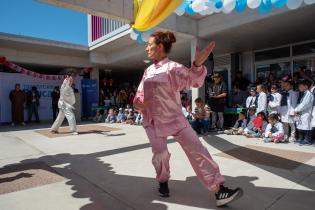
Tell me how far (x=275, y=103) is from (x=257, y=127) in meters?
0.72

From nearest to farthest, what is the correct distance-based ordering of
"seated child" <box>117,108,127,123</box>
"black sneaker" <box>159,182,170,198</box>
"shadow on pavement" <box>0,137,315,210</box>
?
"shadow on pavement" <box>0,137,315,210</box> < "black sneaker" <box>159,182,170,198</box> < "seated child" <box>117,108,127,123</box>

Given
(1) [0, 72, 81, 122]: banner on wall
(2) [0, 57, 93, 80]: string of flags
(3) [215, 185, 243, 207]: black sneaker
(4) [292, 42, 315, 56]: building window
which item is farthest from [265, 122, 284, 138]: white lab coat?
(2) [0, 57, 93, 80]: string of flags

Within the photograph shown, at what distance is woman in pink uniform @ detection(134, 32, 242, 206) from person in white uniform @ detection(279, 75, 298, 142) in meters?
4.17

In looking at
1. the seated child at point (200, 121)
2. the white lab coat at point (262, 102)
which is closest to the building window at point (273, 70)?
the white lab coat at point (262, 102)

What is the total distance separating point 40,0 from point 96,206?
4.31 m

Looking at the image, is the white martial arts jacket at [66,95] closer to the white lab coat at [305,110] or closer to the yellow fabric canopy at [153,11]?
the yellow fabric canopy at [153,11]

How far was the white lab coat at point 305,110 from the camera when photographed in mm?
5539

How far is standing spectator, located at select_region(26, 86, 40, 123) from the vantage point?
11727mm

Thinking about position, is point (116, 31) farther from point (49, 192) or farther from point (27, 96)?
point (49, 192)

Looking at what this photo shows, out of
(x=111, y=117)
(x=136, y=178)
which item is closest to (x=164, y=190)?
(x=136, y=178)

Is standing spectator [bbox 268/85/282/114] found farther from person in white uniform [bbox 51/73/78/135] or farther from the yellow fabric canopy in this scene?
person in white uniform [bbox 51/73/78/135]

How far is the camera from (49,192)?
9.46 ft

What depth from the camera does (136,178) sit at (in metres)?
3.33

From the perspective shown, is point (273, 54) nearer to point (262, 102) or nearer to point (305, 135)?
point (262, 102)
